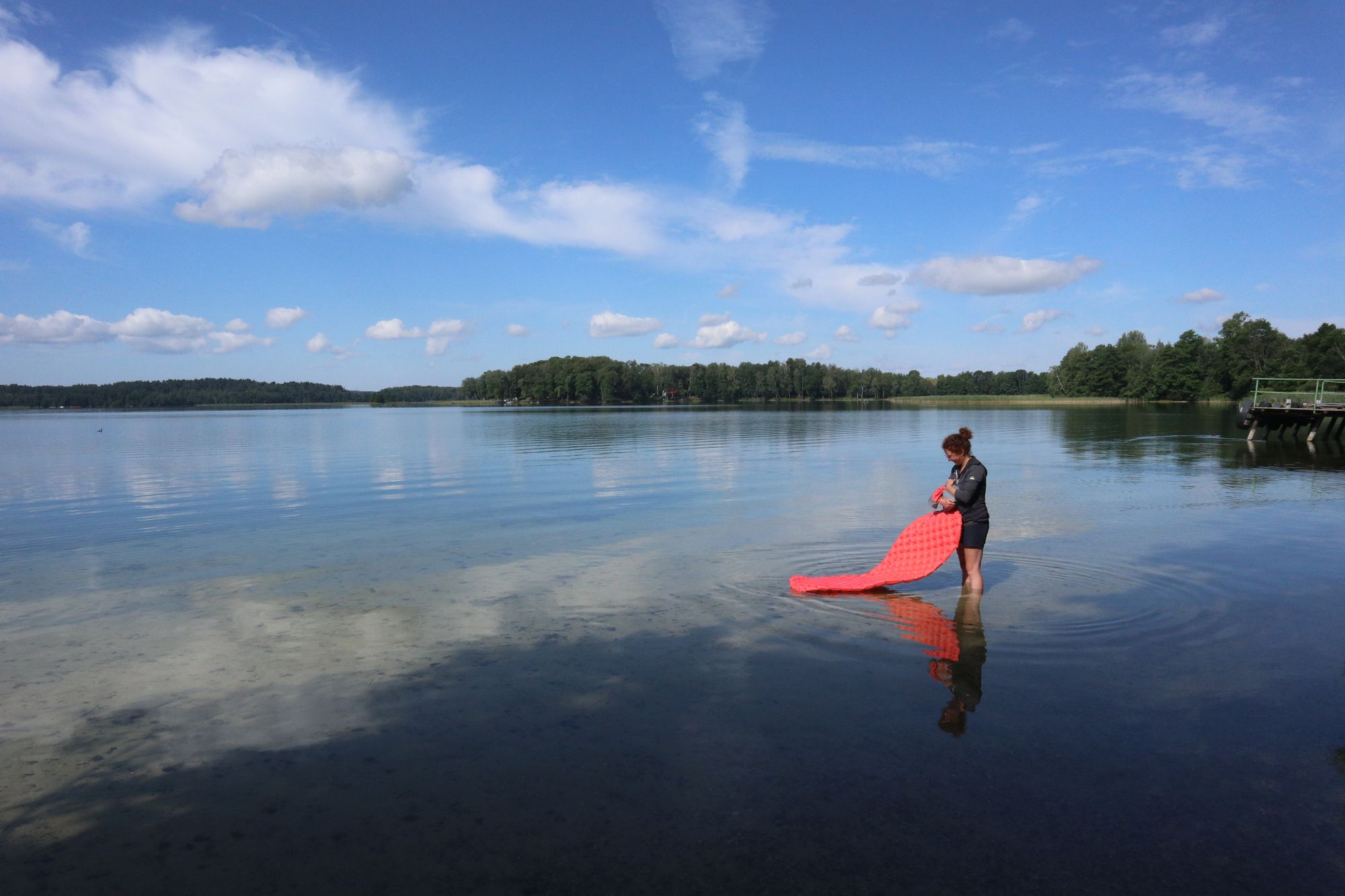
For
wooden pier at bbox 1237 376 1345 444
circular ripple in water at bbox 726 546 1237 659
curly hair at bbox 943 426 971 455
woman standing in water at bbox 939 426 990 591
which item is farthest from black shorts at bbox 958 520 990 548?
wooden pier at bbox 1237 376 1345 444

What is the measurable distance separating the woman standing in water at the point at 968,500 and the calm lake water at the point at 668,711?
0.57m

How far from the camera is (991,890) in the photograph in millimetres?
4367

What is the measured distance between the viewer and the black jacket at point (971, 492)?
982 centimetres

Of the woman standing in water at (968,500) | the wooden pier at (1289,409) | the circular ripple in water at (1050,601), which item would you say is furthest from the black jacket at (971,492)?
the wooden pier at (1289,409)

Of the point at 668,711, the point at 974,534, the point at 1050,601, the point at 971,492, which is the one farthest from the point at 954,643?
the point at 668,711

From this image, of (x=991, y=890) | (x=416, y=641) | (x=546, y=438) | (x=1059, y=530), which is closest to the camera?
(x=991, y=890)

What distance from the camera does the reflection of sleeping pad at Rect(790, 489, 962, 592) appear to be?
410 inches

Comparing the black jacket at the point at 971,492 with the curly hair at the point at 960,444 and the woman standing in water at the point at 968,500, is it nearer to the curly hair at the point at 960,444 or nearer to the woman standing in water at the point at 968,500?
the woman standing in water at the point at 968,500

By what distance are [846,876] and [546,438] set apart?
152ft

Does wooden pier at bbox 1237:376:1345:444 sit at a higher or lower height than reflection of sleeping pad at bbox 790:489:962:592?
higher

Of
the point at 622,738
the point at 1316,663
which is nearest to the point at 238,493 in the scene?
the point at 622,738

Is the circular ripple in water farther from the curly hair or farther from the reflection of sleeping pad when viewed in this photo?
the curly hair

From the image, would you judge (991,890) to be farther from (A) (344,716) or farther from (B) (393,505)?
(B) (393,505)

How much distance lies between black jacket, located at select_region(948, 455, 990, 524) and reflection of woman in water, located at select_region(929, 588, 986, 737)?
1.00m
